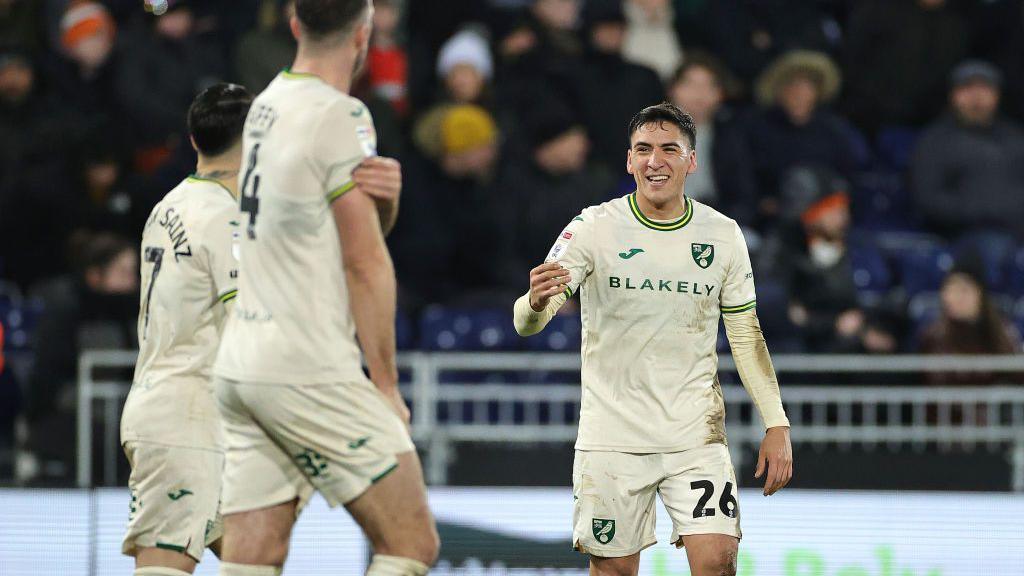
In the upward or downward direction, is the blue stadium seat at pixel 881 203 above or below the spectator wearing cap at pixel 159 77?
below

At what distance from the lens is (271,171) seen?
15.9ft

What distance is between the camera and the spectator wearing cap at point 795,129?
1288cm

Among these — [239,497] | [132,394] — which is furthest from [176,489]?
[239,497]

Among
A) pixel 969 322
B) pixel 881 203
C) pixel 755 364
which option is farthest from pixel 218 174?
pixel 881 203

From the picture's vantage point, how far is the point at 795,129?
13.0 m

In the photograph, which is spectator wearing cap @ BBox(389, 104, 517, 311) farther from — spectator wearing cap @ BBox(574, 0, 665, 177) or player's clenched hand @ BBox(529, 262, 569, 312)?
player's clenched hand @ BBox(529, 262, 569, 312)

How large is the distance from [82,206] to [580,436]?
672 centimetres

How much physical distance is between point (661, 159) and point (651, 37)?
737cm

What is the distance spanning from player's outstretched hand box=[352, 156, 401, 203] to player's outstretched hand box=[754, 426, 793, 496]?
210cm

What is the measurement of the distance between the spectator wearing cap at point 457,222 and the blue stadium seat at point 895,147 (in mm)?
3642

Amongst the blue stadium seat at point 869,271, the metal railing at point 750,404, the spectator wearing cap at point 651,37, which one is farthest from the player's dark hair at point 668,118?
the spectator wearing cap at point 651,37

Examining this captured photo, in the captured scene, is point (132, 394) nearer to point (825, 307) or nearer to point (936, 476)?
point (936, 476)

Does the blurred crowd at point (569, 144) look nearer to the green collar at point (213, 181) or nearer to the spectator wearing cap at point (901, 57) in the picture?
the spectator wearing cap at point (901, 57)

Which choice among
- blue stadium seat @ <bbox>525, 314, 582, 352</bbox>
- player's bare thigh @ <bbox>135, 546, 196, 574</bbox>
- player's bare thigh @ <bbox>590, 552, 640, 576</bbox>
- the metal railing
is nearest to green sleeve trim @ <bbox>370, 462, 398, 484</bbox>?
player's bare thigh @ <bbox>135, 546, 196, 574</bbox>
